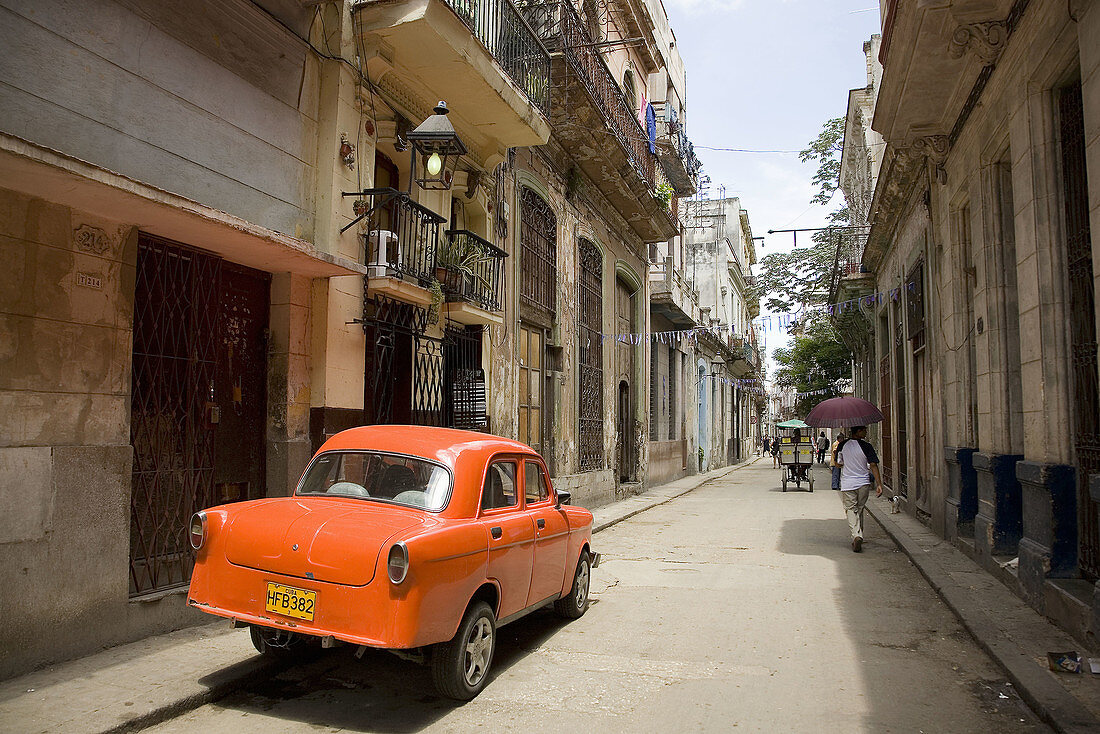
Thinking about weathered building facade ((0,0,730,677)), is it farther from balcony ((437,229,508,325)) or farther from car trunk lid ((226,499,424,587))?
car trunk lid ((226,499,424,587))

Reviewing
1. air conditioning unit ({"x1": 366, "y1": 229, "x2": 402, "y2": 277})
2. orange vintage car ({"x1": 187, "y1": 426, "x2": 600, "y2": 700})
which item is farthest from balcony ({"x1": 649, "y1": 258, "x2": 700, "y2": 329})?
orange vintage car ({"x1": 187, "y1": 426, "x2": 600, "y2": 700})

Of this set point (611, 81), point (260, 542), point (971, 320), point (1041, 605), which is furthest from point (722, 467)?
point (260, 542)

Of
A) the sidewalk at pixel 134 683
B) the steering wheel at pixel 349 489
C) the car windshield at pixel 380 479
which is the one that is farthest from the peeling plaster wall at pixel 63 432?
the steering wheel at pixel 349 489

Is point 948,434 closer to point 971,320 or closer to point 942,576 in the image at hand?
point 971,320

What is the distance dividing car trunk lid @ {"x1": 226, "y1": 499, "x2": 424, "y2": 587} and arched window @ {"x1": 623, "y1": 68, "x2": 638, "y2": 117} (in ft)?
58.8

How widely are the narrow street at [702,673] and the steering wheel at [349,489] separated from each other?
113 centimetres

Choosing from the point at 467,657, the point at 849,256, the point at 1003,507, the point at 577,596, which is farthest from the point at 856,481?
the point at 849,256

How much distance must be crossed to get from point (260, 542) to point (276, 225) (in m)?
4.19

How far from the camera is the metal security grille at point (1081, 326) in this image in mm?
6309

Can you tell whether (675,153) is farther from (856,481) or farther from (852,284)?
(856,481)

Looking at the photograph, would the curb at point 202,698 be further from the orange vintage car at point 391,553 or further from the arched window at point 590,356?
the arched window at point 590,356

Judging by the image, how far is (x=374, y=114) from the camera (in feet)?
28.9

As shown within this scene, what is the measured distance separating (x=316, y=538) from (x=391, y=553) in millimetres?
539

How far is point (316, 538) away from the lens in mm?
4336
